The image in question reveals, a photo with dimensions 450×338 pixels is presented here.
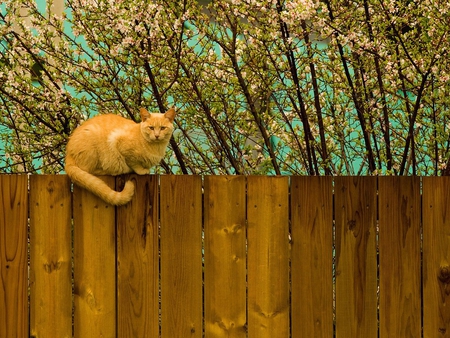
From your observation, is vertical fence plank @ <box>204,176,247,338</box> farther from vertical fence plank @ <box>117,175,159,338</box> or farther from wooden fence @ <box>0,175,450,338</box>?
vertical fence plank @ <box>117,175,159,338</box>

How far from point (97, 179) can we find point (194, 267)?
62 centimetres

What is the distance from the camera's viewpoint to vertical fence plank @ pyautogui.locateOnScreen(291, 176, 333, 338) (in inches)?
116

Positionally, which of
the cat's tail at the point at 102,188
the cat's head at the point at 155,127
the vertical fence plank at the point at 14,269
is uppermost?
the cat's head at the point at 155,127

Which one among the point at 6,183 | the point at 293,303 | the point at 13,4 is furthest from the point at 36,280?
the point at 13,4

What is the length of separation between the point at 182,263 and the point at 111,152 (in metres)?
0.70

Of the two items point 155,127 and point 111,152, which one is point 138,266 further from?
point 155,127

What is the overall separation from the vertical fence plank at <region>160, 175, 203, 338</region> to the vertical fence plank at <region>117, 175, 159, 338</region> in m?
0.04

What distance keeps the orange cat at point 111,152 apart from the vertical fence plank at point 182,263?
0.75 ft

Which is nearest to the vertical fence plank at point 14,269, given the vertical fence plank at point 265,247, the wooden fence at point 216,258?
the wooden fence at point 216,258

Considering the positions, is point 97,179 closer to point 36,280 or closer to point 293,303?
point 36,280

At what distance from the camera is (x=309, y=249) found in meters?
2.96

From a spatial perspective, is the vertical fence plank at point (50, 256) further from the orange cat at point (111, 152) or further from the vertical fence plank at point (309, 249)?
the vertical fence plank at point (309, 249)

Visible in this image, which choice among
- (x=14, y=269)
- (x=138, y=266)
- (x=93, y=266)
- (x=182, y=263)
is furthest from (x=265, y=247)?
(x=14, y=269)

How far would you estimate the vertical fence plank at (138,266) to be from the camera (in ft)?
9.64
